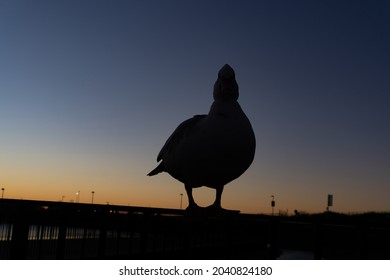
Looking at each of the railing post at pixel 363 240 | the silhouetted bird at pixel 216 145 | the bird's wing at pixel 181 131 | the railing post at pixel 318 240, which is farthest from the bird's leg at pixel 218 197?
the railing post at pixel 363 240

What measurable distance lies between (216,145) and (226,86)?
72 cm

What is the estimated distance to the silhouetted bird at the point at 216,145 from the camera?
380 cm

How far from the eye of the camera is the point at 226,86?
164 inches

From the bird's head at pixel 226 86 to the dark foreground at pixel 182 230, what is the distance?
1.43 metres

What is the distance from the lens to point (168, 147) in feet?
14.5

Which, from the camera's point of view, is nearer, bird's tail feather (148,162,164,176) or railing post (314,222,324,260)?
railing post (314,222,324,260)

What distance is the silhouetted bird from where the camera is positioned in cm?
380

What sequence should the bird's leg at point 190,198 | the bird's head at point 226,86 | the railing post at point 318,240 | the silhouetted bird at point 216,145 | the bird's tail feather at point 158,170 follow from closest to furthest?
the railing post at point 318,240 < the silhouetted bird at point 216,145 < the bird's head at point 226,86 < the bird's leg at point 190,198 < the bird's tail feather at point 158,170

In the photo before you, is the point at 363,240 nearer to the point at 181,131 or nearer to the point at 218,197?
the point at 218,197

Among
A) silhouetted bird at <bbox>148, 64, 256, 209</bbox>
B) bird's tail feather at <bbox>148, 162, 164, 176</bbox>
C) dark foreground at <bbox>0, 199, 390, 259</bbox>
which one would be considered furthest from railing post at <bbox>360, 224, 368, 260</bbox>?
bird's tail feather at <bbox>148, 162, 164, 176</bbox>

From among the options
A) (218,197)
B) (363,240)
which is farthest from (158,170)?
(363,240)

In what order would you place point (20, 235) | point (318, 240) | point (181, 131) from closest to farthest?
point (318, 240) < point (20, 235) < point (181, 131)

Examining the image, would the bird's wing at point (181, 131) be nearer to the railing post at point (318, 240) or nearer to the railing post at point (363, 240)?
the railing post at point (318, 240)

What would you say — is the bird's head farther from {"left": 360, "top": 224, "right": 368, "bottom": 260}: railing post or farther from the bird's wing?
{"left": 360, "top": 224, "right": 368, "bottom": 260}: railing post
